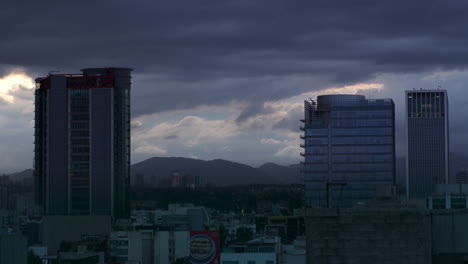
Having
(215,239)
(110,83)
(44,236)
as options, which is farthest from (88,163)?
(215,239)

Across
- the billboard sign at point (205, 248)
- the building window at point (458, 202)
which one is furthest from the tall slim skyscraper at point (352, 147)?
the billboard sign at point (205, 248)

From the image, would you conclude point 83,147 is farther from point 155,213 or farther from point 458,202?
point 458,202

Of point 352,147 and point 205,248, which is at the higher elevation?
point 352,147

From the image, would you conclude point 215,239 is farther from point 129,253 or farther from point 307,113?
point 307,113

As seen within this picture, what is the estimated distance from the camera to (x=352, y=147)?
16700cm

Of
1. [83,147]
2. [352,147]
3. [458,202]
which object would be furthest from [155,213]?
[458,202]

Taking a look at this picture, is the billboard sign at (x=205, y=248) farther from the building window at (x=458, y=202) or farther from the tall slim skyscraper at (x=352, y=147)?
the tall slim skyscraper at (x=352, y=147)

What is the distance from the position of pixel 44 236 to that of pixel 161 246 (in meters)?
44.7

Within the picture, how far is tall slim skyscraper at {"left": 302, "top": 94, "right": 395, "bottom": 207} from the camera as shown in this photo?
166 metres

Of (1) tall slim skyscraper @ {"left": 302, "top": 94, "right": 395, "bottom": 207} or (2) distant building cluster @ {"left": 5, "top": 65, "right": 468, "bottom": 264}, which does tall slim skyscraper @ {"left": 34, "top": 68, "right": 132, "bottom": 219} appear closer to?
(2) distant building cluster @ {"left": 5, "top": 65, "right": 468, "bottom": 264}

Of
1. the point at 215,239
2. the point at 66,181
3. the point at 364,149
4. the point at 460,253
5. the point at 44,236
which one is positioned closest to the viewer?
the point at 460,253

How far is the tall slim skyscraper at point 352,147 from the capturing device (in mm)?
165500

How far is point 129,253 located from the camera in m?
110

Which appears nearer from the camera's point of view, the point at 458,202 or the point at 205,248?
the point at 205,248
